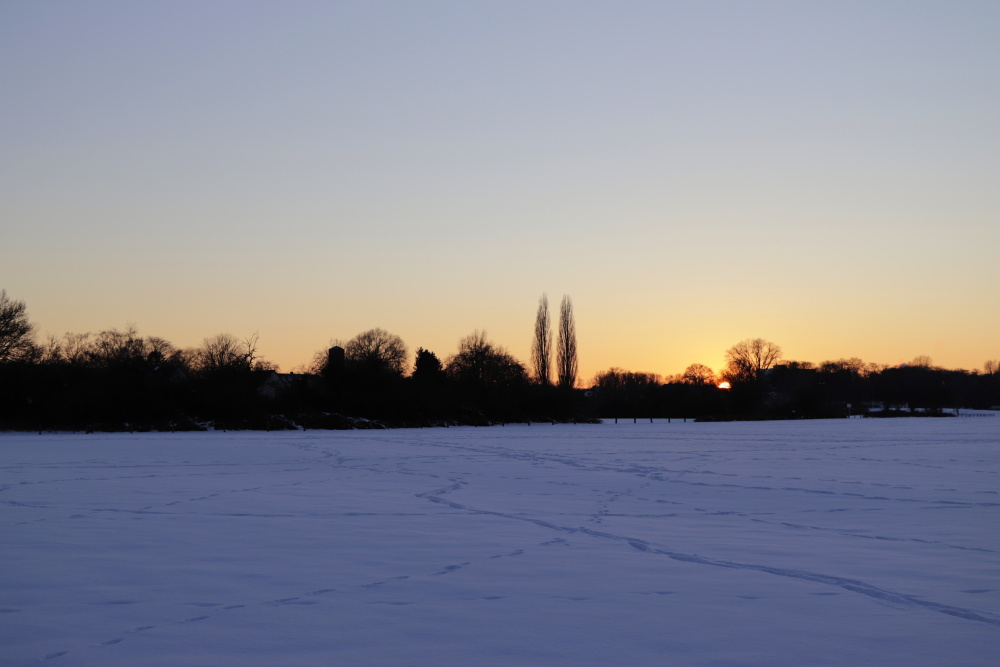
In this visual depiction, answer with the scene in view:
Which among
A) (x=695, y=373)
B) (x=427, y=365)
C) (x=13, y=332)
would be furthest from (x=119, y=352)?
(x=695, y=373)

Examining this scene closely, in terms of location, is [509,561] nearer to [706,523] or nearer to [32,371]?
[706,523]

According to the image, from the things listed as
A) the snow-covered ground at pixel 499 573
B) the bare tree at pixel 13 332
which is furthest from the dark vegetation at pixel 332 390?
the snow-covered ground at pixel 499 573

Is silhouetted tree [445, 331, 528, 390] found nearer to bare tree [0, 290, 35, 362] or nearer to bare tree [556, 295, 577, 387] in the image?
bare tree [556, 295, 577, 387]

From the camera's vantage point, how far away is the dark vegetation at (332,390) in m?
34.3

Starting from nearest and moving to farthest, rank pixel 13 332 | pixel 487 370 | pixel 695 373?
pixel 13 332, pixel 487 370, pixel 695 373

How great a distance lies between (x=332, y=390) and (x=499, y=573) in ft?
130

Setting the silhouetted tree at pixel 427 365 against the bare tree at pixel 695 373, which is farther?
the bare tree at pixel 695 373

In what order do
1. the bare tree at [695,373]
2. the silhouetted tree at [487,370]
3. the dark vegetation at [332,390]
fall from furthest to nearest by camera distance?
the bare tree at [695,373], the silhouetted tree at [487,370], the dark vegetation at [332,390]

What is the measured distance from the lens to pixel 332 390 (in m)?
43.9

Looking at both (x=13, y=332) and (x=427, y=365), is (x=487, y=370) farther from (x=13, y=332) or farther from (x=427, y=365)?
(x=13, y=332)

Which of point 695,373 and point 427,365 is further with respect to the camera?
point 695,373

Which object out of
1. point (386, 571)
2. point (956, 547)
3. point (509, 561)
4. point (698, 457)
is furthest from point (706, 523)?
point (698, 457)

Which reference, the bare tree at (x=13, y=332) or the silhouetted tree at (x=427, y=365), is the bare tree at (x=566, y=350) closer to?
the silhouetted tree at (x=427, y=365)

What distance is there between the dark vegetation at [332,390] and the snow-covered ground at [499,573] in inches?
989
